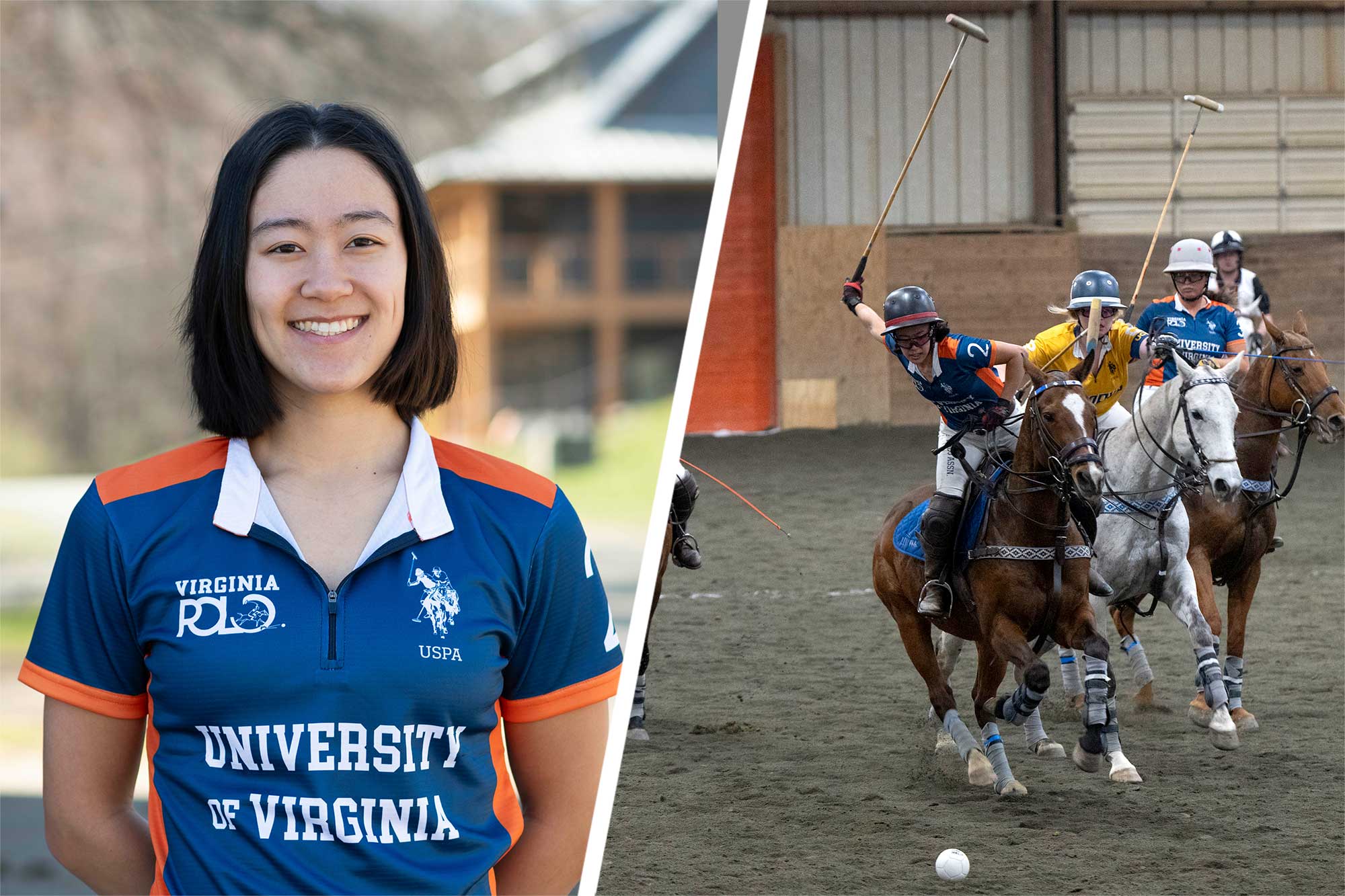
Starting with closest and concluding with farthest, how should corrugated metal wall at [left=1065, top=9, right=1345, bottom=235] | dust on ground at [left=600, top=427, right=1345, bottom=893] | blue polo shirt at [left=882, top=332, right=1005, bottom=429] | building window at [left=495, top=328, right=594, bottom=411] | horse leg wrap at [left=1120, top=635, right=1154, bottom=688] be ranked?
building window at [left=495, top=328, right=594, bottom=411], dust on ground at [left=600, top=427, right=1345, bottom=893], blue polo shirt at [left=882, top=332, right=1005, bottom=429], horse leg wrap at [left=1120, top=635, right=1154, bottom=688], corrugated metal wall at [left=1065, top=9, right=1345, bottom=235]

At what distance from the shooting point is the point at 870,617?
21.9 ft

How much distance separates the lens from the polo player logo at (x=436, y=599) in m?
1.17

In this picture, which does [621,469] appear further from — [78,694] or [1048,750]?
[1048,750]

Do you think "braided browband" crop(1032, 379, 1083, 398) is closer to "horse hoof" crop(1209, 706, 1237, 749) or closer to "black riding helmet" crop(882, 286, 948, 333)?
"black riding helmet" crop(882, 286, 948, 333)

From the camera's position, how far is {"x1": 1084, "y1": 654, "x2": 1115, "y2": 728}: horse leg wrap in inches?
145

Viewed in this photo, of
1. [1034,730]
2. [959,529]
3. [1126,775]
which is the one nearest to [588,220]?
[959,529]

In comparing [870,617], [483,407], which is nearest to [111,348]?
[483,407]

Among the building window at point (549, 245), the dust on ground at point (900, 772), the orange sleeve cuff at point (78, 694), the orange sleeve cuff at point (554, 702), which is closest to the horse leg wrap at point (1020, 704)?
the dust on ground at point (900, 772)

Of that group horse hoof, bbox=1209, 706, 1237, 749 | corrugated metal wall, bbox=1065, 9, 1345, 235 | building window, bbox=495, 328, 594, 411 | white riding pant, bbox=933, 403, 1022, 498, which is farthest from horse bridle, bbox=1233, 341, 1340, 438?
corrugated metal wall, bbox=1065, 9, 1345, 235

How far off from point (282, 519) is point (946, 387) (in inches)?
109

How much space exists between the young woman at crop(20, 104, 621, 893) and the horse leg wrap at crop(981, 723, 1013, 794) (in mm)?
2776

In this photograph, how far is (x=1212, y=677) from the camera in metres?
4.20

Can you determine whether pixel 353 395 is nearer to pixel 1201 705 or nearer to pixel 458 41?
pixel 458 41

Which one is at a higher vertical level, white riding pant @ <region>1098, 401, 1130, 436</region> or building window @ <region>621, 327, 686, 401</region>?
building window @ <region>621, 327, 686, 401</region>
